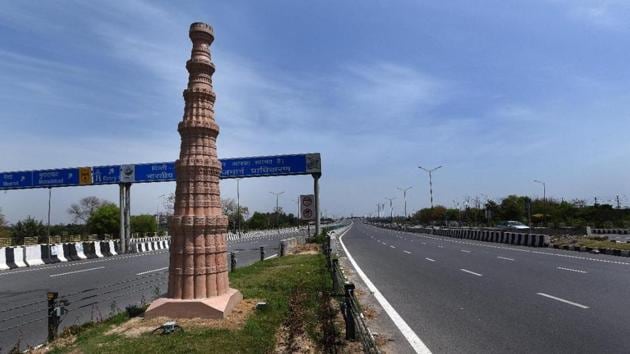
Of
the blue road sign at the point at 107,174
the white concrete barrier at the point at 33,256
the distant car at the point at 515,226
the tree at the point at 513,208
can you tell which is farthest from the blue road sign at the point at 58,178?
the tree at the point at 513,208

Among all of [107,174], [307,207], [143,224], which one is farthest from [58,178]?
[143,224]

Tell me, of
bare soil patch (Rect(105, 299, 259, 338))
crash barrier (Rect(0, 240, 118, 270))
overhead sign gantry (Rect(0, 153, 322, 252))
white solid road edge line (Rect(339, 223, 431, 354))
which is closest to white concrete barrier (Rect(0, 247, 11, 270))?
crash barrier (Rect(0, 240, 118, 270))

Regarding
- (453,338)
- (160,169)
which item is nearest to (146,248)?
(160,169)

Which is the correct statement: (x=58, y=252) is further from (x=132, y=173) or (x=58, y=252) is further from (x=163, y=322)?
(x=163, y=322)

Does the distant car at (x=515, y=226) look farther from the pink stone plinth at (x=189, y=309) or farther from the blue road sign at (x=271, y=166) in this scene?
the pink stone plinth at (x=189, y=309)

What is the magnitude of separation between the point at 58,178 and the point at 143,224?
146 feet

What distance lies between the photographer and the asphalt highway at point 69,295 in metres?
9.15

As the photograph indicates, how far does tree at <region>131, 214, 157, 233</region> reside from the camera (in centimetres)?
7976

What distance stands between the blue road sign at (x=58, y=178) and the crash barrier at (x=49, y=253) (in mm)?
7007

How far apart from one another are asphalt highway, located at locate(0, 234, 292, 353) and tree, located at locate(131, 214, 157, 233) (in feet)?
196

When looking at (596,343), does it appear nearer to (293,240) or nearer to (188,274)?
(188,274)

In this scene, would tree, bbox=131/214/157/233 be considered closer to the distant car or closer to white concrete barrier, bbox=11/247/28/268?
the distant car

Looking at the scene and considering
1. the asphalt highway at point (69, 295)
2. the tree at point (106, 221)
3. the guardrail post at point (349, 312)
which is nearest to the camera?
the guardrail post at point (349, 312)

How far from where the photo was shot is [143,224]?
80812 millimetres
